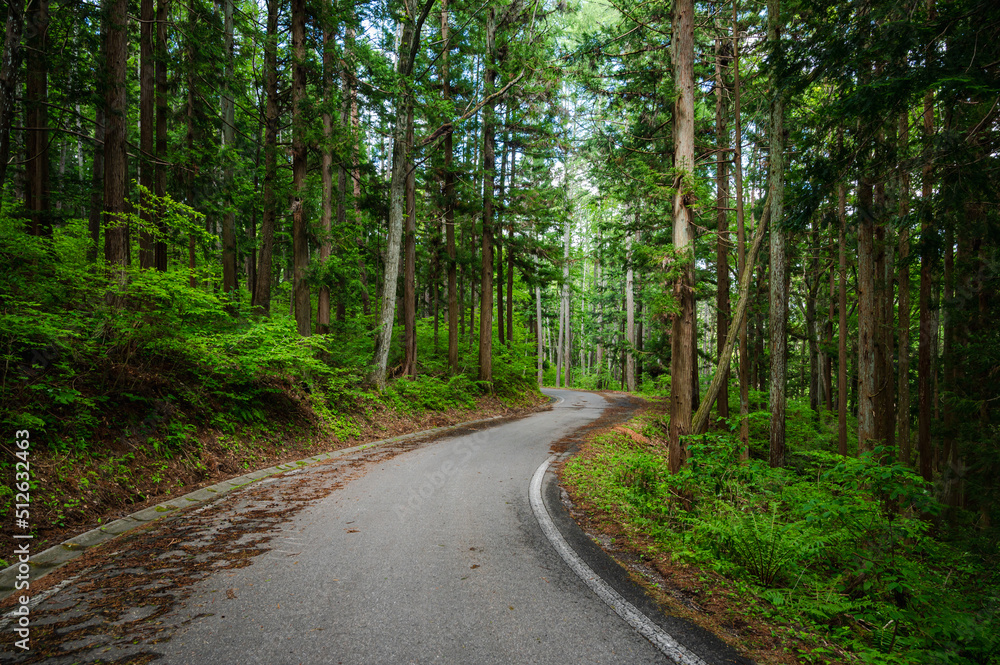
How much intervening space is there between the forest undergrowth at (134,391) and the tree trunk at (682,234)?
6915 mm

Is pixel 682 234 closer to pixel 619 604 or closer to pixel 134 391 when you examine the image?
pixel 619 604

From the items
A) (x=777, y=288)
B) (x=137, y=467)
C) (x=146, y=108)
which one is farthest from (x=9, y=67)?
(x=777, y=288)

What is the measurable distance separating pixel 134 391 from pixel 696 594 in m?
7.65

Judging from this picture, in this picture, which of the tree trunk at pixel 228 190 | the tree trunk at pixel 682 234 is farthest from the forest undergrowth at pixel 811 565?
the tree trunk at pixel 228 190

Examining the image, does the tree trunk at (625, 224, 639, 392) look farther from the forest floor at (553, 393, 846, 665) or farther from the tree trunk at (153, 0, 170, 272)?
the tree trunk at (153, 0, 170, 272)

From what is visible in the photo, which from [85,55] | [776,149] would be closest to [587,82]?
[776,149]

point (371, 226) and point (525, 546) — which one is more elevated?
point (371, 226)

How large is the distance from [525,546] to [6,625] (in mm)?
3827

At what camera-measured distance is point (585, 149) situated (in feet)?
46.1

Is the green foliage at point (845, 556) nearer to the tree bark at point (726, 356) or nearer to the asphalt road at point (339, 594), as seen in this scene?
the tree bark at point (726, 356)

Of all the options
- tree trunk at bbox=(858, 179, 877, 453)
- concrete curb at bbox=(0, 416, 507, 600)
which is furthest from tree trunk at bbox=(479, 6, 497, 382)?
tree trunk at bbox=(858, 179, 877, 453)

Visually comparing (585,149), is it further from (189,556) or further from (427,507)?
(189,556)

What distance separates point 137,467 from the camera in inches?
220

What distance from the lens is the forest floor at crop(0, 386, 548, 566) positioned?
14.5 feet
